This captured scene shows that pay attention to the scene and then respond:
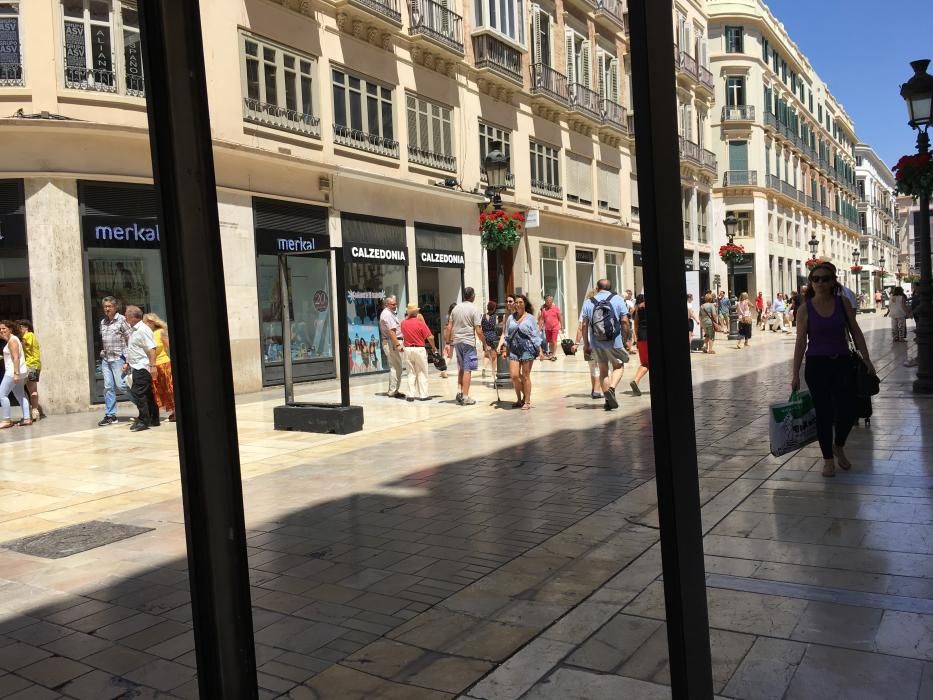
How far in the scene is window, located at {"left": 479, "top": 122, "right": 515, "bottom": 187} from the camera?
25016 mm

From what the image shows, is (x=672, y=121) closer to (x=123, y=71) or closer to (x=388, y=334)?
(x=388, y=334)

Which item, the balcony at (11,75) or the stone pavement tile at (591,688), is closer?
the stone pavement tile at (591,688)

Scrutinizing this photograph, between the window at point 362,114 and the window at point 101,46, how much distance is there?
513 cm

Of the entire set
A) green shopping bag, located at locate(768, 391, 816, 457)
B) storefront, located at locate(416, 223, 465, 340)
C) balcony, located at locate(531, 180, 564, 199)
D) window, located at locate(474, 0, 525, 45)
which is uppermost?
window, located at locate(474, 0, 525, 45)

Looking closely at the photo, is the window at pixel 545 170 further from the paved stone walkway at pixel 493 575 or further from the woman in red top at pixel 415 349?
the paved stone walkway at pixel 493 575

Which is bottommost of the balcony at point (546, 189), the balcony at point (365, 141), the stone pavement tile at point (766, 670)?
the stone pavement tile at point (766, 670)

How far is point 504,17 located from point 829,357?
21.6 metres

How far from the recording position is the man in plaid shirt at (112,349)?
1266 cm

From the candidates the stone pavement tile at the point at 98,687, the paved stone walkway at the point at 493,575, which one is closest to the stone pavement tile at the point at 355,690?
the paved stone walkway at the point at 493,575

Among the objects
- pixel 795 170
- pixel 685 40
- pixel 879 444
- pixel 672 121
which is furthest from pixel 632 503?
pixel 795 170

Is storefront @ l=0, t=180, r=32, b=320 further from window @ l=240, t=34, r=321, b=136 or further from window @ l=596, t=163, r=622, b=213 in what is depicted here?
window @ l=596, t=163, r=622, b=213

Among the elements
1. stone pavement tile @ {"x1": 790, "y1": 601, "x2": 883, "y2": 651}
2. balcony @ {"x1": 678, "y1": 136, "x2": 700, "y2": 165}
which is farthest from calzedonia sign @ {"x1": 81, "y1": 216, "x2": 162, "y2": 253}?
balcony @ {"x1": 678, "y1": 136, "x2": 700, "y2": 165}

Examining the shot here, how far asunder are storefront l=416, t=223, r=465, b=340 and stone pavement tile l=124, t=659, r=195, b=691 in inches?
741

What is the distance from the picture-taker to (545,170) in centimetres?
2862
